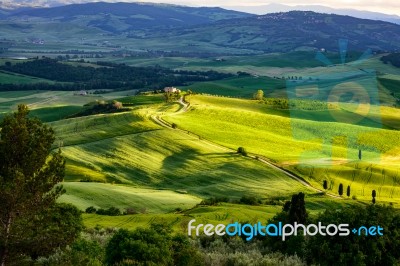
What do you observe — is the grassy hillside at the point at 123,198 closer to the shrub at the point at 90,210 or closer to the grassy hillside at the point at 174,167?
the shrub at the point at 90,210

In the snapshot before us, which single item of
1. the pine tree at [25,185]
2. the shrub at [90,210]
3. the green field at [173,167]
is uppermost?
the pine tree at [25,185]

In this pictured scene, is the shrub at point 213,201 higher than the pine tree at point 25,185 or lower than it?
lower

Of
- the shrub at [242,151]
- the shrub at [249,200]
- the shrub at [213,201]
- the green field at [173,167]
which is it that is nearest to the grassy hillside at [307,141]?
the shrub at [242,151]

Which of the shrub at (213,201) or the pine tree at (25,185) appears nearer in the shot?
the pine tree at (25,185)

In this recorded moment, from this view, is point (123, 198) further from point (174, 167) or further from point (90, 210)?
point (174, 167)

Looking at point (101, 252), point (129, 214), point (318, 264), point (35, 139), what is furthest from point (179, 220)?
point (35, 139)

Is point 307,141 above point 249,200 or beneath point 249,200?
beneath

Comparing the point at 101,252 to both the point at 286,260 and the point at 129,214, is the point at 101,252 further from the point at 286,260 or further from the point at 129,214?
the point at 129,214

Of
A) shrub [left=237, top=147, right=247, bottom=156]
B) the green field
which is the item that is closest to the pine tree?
the green field

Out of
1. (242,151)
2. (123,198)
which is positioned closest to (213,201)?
(123,198)

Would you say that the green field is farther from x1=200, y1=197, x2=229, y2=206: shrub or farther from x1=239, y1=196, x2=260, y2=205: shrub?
x1=200, y1=197, x2=229, y2=206: shrub

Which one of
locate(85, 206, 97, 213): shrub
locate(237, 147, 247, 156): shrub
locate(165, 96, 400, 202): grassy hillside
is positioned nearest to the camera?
locate(85, 206, 97, 213): shrub

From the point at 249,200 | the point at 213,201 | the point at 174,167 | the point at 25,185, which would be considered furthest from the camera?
the point at 174,167

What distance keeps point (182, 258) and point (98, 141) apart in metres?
70.8
